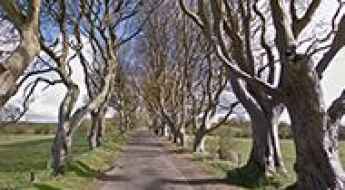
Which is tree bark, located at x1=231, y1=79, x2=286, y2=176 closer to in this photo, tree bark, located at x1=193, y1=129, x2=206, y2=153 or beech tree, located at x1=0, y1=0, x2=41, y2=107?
beech tree, located at x1=0, y1=0, x2=41, y2=107

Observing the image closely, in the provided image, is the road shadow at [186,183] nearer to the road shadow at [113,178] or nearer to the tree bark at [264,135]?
the road shadow at [113,178]

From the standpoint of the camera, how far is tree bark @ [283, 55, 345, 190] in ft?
49.3

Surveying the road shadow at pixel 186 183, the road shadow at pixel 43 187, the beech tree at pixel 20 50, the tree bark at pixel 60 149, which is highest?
the beech tree at pixel 20 50

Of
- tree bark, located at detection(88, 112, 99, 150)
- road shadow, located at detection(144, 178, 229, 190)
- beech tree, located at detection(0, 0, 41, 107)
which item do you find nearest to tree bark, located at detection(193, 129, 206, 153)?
tree bark, located at detection(88, 112, 99, 150)

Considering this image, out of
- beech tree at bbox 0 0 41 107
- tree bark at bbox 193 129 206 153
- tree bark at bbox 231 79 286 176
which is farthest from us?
tree bark at bbox 193 129 206 153

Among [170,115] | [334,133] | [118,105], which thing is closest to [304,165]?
[334,133]

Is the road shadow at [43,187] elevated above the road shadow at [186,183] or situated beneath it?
elevated above

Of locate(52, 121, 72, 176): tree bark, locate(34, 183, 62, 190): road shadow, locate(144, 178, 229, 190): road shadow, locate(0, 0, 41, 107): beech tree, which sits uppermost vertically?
locate(0, 0, 41, 107): beech tree

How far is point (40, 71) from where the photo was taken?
77.8 ft

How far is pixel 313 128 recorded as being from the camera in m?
15.3

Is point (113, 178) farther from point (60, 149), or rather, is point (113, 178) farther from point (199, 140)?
point (199, 140)

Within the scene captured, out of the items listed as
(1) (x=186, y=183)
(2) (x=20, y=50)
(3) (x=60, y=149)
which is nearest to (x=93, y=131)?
(3) (x=60, y=149)

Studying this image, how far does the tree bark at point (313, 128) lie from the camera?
15023mm

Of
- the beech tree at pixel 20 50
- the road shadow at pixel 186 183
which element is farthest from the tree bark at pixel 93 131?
the beech tree at pixel 20 50
